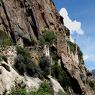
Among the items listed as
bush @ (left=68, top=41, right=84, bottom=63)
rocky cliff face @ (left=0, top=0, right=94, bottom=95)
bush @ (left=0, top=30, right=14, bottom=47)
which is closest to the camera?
bush @ (left=0, top=30, right=14, bottom=47)

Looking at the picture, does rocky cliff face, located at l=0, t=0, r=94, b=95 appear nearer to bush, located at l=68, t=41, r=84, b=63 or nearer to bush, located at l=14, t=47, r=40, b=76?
bush, located at l=68, t=41, r=84, b=63

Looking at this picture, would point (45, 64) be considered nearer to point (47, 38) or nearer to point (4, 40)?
point (4, 40)

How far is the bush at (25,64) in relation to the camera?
8047 cm

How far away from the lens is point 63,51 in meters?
104

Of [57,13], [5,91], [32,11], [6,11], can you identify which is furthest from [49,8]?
[5,91]

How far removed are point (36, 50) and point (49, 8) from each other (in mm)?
44076

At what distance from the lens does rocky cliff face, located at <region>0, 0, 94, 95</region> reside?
99.5 metres

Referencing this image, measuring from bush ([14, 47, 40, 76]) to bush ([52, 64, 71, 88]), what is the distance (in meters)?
8.40

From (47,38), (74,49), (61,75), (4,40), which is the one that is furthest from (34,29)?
(61,75)

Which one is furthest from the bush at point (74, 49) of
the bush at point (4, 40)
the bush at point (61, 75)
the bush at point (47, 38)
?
the bush at point (4, 40)

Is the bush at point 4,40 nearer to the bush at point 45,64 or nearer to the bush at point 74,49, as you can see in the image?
the bush at point 45,64

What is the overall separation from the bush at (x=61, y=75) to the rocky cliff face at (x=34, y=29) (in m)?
Answer: 1.30

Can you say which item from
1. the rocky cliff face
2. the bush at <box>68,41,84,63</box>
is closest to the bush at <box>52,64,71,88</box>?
the rocky cliff face

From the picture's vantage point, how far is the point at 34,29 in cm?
11269
